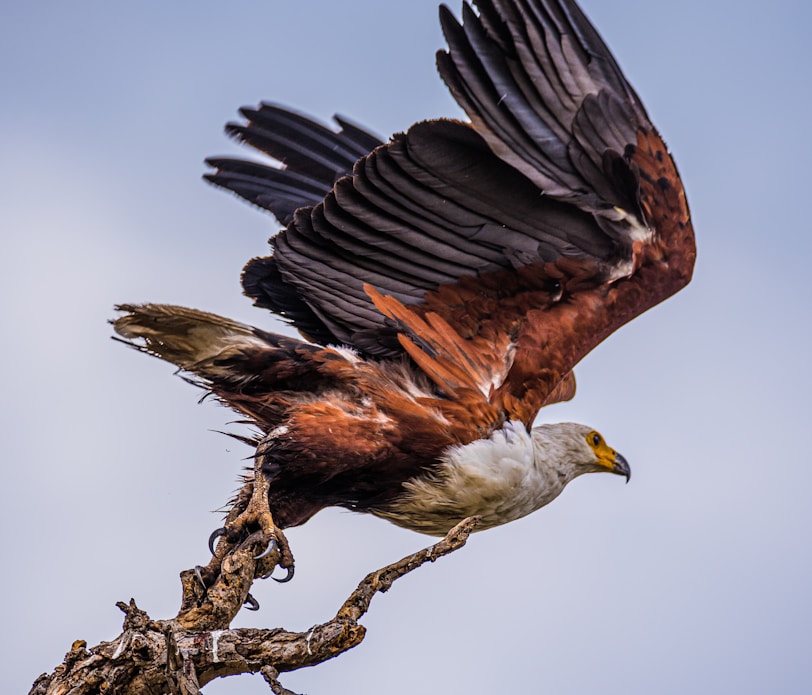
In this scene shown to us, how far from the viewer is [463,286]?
19.3 feet

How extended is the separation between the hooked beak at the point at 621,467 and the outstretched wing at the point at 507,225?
126cm

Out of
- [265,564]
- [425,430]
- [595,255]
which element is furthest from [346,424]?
[595,255]

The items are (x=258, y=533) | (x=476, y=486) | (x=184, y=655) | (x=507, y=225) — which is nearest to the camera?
(x=184, y=655)

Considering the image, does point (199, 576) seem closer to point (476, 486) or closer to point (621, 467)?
point (476, 486)

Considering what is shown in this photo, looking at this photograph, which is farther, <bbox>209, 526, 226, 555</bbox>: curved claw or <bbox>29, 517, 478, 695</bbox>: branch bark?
<bbox>209, 526, 226, 555</bbox>: curved claw

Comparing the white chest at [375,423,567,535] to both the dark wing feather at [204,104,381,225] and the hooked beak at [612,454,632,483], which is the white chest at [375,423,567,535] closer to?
the hooked beak at [612,454,632,483]

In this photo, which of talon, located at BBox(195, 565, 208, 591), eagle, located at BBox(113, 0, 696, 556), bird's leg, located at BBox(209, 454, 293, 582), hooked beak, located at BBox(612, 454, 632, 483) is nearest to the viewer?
talon, located at BBox(195, 565, 208, 591)

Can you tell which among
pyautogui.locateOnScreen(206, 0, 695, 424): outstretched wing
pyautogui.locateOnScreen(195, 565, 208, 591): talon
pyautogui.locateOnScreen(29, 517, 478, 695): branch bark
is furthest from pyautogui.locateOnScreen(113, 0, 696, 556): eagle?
pyautogui.locateOnScreen(29, 517, 478, 695): branch bark

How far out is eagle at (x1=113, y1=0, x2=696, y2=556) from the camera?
18.1 ft

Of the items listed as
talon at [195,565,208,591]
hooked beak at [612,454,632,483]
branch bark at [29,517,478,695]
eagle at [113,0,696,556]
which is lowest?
branch bark at [29,517,478,695]

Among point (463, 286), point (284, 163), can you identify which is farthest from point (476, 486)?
point (284, 163)

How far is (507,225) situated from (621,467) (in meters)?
1.88

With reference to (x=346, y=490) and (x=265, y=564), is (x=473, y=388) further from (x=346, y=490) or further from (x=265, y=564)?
(x=265, y=564)

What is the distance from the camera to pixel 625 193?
564cm
